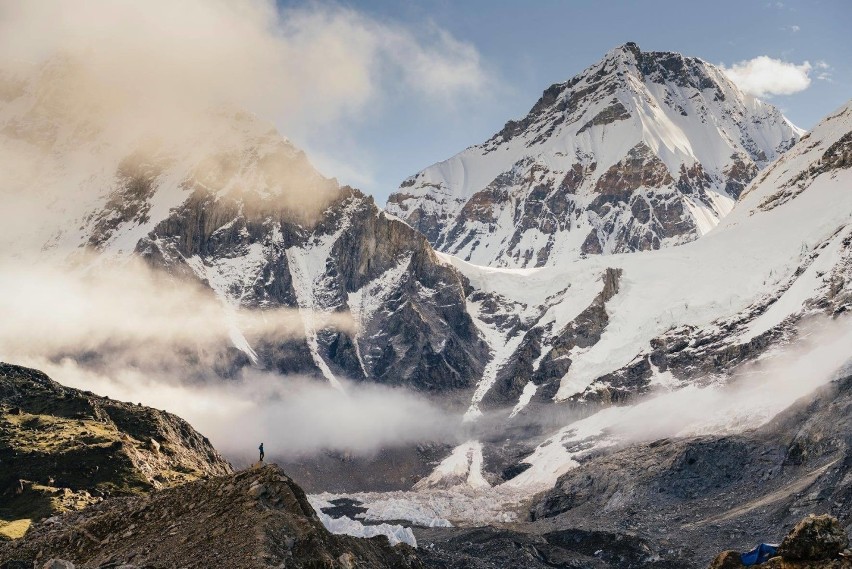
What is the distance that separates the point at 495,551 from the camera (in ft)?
495

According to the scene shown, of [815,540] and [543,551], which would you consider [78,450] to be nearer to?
[543,551]

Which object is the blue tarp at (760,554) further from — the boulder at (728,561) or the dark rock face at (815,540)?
the dark rock face at (815,540)

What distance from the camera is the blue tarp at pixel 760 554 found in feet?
91.9

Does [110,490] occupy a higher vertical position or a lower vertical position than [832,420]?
higher

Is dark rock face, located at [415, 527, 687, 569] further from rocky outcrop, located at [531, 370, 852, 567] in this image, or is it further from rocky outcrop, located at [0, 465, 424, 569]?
rocky outcrop, located at [0, 465, 424, 569]

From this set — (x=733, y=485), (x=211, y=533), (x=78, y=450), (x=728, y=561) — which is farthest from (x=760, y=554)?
(x=733, y=485)

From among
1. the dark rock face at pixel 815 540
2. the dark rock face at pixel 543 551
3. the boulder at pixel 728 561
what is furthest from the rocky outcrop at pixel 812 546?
the dark rock face at pixel 543 551

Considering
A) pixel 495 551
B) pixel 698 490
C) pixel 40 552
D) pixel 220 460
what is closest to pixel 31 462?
pixel 220 460

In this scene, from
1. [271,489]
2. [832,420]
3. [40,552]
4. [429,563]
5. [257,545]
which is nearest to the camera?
[257,545]

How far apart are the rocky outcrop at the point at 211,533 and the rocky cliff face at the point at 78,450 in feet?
169

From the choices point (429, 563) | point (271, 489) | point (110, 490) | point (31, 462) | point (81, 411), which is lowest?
point (429, 563)

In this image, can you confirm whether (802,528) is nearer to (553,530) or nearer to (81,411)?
(81,411)

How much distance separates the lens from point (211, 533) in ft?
132

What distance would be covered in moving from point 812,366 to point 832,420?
38.3 meters
